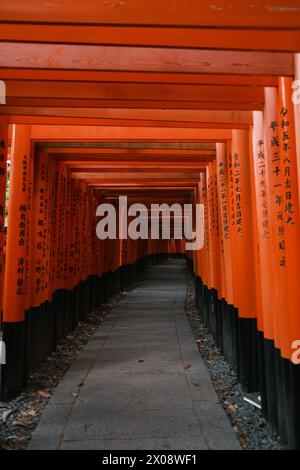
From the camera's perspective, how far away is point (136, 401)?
3953 millimetres

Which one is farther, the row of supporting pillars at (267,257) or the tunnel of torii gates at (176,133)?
the row of supporting pillars at (267,257)

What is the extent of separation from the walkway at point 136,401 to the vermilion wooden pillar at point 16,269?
0.57 m

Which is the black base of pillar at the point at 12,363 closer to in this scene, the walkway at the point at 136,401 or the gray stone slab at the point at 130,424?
the walkway at the point at 136,401

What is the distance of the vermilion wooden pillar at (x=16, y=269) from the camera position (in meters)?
4.30

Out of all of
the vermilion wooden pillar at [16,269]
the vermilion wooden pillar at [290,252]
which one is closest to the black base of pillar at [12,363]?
the vermilion wooden pillar at [16,269]

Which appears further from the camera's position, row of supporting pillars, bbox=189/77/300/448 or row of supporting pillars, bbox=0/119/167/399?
row of supporting pillars, bbox=0/119/167/399

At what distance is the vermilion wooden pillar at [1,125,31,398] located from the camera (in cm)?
430

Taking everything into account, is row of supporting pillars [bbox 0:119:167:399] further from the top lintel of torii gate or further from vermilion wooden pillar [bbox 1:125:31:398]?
the top lintel of torii gate

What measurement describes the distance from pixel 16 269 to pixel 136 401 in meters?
2.02

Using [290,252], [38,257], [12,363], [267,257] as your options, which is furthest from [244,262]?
[12,363]

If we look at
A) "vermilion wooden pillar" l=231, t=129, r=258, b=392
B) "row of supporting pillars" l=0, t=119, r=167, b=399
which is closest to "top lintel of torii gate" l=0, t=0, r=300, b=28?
"row of supporting pillars" l=0, t=119, r=167, b=399

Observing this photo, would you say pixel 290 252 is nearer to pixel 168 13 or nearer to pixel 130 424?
pixel 168 13

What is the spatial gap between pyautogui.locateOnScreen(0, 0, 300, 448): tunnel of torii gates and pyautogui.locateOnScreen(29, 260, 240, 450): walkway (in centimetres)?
57

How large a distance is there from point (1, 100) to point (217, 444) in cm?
352
